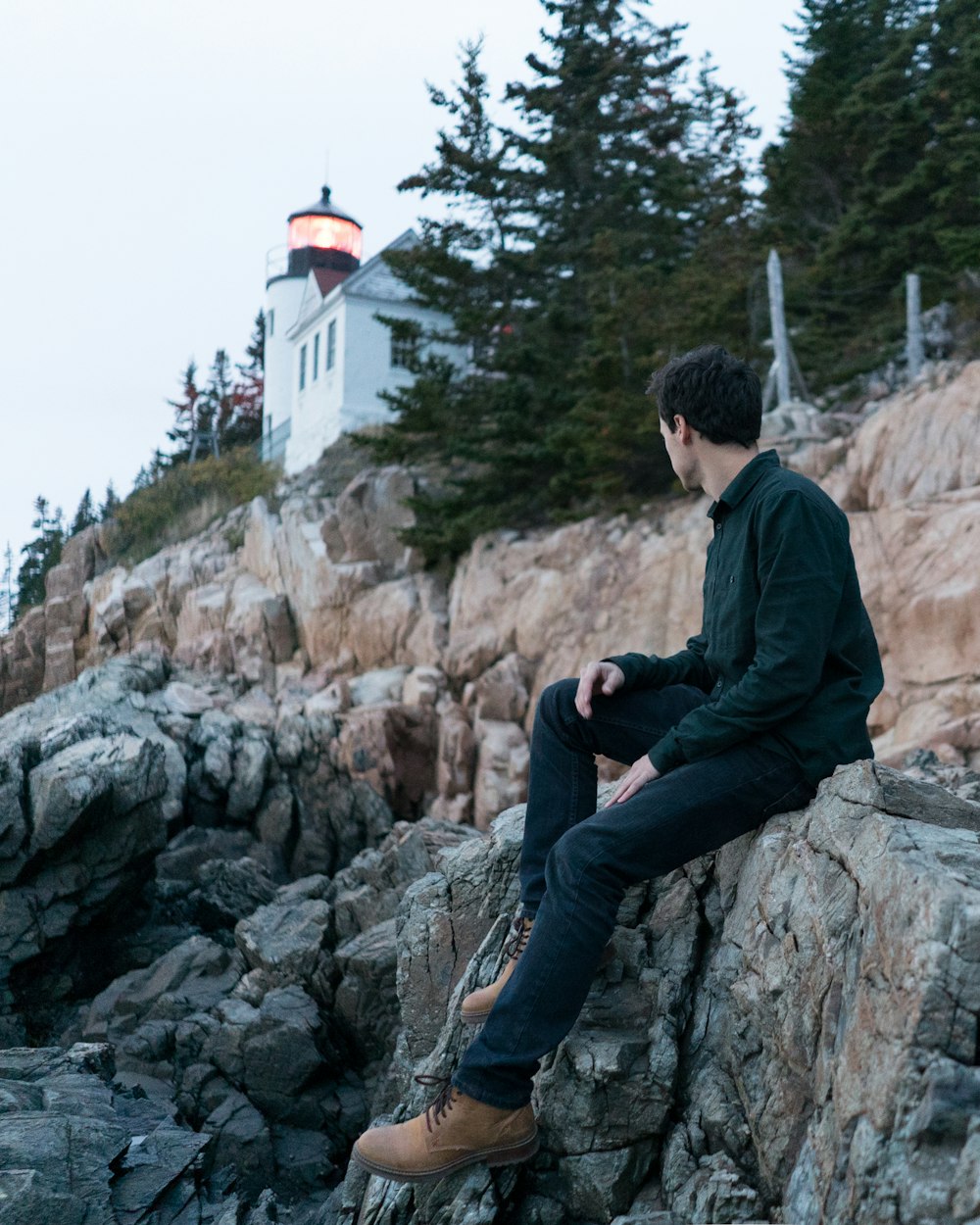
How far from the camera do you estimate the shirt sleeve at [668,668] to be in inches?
155

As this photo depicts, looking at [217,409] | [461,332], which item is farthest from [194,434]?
[461,332]

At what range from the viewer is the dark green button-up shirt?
3289 millimetres

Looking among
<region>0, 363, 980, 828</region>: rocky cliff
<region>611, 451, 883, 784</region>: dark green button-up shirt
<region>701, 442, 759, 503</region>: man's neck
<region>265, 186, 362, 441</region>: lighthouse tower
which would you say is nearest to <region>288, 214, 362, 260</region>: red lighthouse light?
Answer: <region>265, 186, 362, 441</region>: lighthouse tower

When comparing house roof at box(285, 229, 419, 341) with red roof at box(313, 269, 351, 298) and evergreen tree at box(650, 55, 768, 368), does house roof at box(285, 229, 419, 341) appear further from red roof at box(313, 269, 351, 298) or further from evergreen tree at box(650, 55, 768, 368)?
evergreen tree at box(650, 55, 768, 368)

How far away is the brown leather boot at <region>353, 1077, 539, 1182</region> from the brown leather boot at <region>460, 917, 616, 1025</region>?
1.41ft

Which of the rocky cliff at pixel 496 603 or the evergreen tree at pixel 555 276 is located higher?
the evergreen tree at pixel 555 276

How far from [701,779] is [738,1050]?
843 millimetres

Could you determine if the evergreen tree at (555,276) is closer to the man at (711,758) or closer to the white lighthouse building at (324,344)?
the white lighthouse building at (324,344)

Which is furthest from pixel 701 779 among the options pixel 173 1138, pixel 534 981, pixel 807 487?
pixel 173 1138

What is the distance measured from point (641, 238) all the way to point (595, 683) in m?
20.7

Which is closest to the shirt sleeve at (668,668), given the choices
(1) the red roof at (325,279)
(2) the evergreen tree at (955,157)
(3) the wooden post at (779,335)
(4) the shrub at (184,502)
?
(3) the wooden post at (779,335)

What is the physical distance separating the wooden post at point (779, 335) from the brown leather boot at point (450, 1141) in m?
15.2

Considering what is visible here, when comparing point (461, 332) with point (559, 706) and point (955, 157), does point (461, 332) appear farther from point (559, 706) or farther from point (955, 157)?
point (559, 706)

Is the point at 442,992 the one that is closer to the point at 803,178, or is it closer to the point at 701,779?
the point at 701,779
